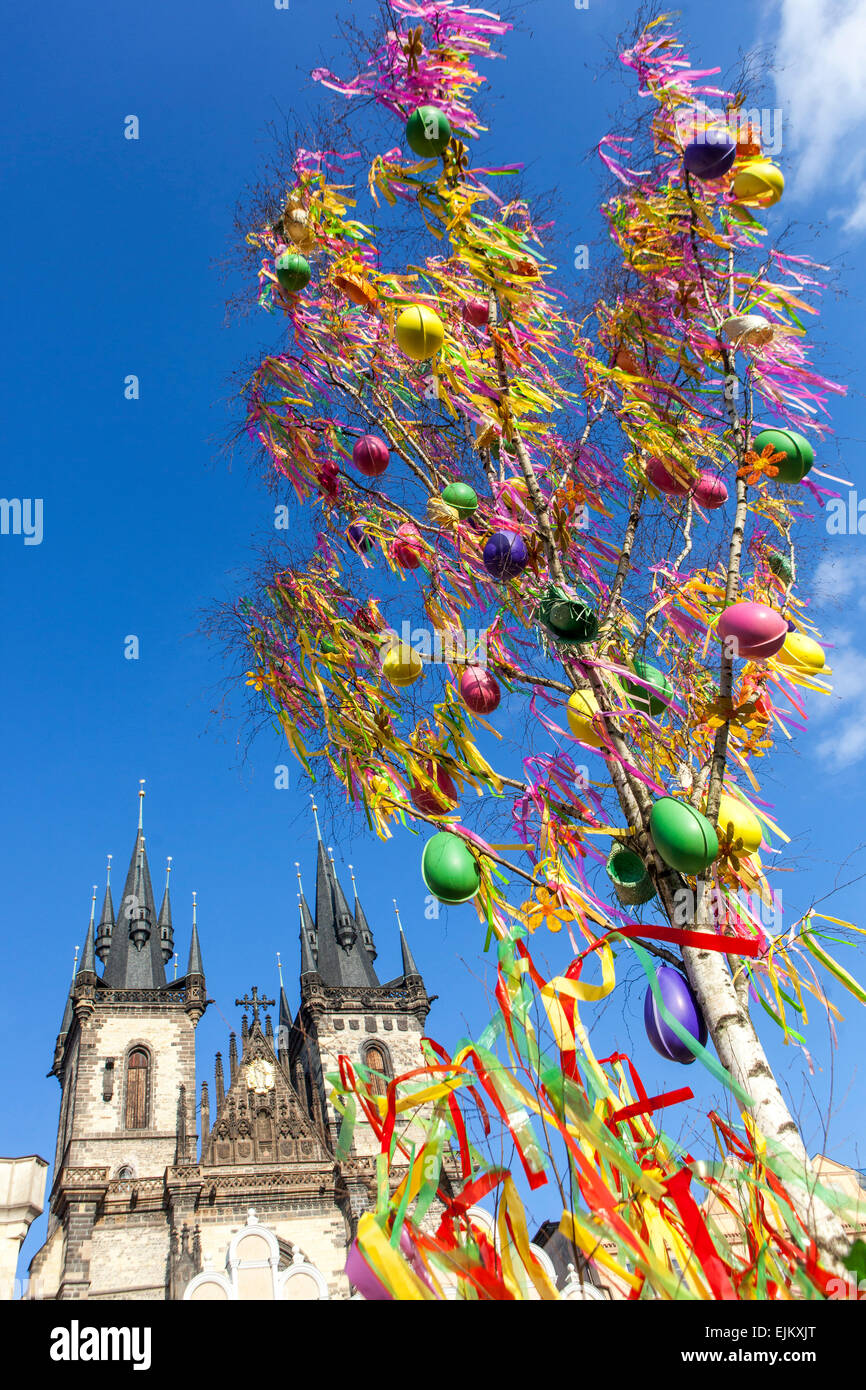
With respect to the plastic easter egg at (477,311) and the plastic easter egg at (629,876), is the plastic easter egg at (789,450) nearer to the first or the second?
the plastic easter egg at (477,311)

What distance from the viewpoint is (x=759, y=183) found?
3.24m

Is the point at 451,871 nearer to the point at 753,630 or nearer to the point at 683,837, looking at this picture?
the point at 683,837

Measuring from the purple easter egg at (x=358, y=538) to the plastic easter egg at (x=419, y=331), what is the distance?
79 cm

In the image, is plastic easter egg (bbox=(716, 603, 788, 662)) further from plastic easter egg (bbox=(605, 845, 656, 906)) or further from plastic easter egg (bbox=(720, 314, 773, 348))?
plastic easter egg (bbox=(720, 314, 773, 348))

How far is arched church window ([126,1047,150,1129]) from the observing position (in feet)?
94.5

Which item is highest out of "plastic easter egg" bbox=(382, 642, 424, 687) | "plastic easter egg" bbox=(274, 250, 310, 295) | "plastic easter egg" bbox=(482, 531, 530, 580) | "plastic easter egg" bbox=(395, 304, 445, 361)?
"plastic easter egg" bbox=(274, 250, 310, 295)

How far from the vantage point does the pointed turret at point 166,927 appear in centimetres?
3509

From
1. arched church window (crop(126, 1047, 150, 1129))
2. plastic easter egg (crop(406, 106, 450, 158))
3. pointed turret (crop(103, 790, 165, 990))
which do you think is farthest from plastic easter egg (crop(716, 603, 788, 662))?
pointed turret (crop(103, 790, 165, 990))

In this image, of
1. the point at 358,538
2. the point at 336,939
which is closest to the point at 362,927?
the point at 336,939

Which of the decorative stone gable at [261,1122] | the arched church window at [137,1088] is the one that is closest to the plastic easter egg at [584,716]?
the decorative stone gable at [261,1122]

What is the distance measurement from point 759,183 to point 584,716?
6.72ft

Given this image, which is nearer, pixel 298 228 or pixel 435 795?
pixel 435 795

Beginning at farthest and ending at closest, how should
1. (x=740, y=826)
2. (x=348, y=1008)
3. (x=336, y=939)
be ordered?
(x=336, y=939) < (x=348, y=1008) < (x=740, y=826)

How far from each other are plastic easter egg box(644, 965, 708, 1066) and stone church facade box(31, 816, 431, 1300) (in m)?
22.3
